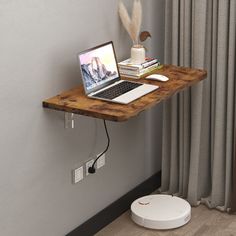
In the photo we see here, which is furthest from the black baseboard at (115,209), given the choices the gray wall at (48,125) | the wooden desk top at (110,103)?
the wooden desk top at (110,103)

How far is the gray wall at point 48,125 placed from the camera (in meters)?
2.68

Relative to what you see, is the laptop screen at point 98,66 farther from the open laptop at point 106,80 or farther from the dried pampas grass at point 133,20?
the dried pampas grass at point 133,20

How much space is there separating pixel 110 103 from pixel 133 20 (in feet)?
2.04

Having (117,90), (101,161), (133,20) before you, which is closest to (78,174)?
(101,161)

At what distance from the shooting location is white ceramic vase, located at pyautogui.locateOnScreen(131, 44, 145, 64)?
328 cm

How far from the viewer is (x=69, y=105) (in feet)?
9.15

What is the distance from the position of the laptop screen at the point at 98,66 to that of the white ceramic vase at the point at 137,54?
16 centimetres

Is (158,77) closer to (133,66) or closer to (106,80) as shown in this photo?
(133,66)

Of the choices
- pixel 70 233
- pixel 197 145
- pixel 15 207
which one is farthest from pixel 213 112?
pixel 15 207

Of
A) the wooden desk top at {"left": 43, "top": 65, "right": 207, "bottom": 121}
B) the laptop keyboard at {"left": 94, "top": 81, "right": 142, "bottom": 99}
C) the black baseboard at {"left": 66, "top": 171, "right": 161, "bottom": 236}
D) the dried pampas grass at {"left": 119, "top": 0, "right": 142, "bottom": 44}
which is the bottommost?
the black baseboard at {"left": 66, "top": 171, "right": 161, "bottom": 236}

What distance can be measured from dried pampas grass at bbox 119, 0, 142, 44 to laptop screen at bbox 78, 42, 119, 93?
18 centimetres

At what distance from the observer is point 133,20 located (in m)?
3.24

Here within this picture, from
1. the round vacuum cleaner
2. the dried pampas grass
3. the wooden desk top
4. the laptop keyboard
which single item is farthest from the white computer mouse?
the round vacuum cleaner

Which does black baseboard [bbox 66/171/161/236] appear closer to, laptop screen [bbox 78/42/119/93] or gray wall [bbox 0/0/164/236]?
gray wall [bbox 0/0/164/236]
